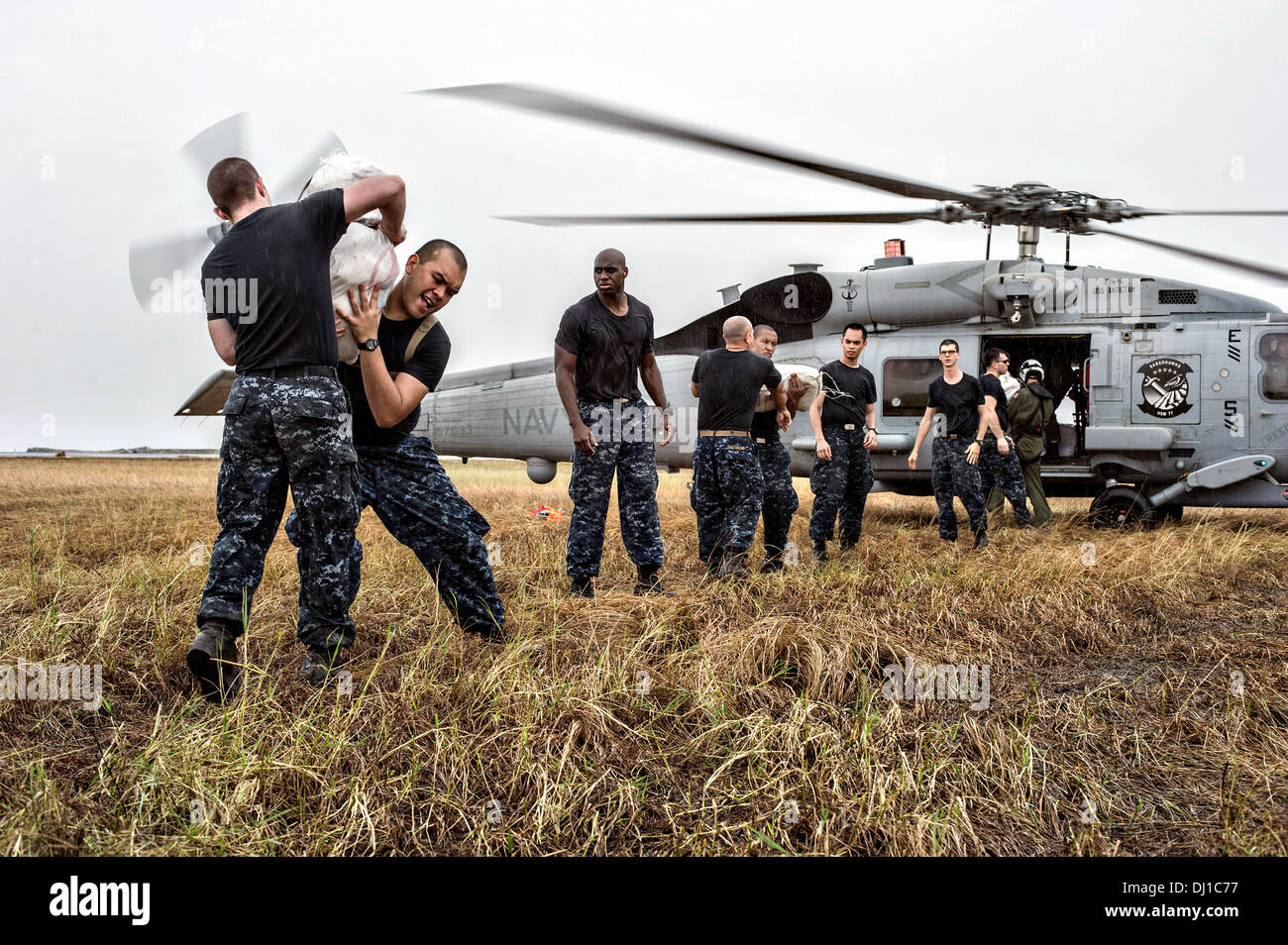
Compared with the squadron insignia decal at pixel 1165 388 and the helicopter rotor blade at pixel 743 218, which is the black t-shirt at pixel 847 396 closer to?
the helicopter rotor blade at pixel 743 218

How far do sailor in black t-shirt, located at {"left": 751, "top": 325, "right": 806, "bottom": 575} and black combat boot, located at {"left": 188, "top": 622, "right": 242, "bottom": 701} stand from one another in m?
3.23

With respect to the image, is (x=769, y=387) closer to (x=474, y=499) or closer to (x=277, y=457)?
(x=277, y=457)

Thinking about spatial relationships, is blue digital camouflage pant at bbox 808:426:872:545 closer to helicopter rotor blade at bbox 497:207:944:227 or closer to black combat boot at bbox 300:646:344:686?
helicopter rotor blade at bbox 497:207:944:227

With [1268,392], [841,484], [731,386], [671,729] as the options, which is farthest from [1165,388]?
[671,729]

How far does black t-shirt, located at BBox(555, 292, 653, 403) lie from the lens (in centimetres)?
438

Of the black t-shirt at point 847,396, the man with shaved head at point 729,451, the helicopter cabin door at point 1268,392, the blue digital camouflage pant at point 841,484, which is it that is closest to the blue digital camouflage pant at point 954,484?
the blue digital camouflage pant at point 841,484

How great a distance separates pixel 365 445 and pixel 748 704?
1720mm

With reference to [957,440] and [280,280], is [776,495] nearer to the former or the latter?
[957,440]

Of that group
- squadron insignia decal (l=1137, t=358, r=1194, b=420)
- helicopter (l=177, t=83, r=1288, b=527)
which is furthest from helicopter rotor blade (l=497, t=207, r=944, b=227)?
squadron insignia decal (l=1137, t=358, r=1194, b=420)

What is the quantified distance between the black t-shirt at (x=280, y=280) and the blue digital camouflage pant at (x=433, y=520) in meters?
0.66

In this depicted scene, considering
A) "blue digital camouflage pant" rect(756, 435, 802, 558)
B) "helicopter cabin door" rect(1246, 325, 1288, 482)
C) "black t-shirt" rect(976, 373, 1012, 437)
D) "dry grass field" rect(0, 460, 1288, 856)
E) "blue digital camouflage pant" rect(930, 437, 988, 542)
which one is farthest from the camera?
"helicopter cabin door" rect(1246, 325, 1288, 482)

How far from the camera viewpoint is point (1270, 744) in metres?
2.54

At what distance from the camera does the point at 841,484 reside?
595 cm

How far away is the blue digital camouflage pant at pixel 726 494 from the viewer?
4785mm
